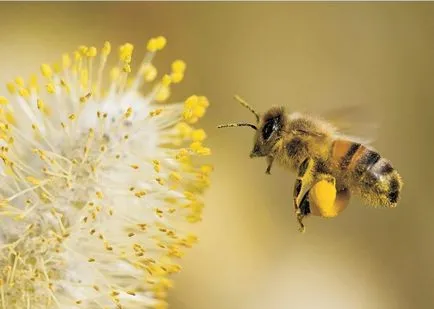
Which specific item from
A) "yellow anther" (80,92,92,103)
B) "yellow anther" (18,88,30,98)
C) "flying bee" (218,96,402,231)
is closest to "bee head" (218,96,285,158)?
"flying bee" (218,96,402,231)

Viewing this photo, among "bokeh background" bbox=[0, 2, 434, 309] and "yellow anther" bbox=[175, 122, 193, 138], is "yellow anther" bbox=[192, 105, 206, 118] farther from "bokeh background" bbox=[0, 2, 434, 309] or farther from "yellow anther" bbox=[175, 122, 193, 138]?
"bokeh background" bbox=[0, 2, 434, 309]

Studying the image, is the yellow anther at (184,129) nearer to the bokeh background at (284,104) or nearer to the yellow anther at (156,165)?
the yellow anther at (156,165)

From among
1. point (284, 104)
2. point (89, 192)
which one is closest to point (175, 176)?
point (89, 192)

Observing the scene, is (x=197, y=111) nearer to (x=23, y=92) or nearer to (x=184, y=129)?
(x=184, y=129)

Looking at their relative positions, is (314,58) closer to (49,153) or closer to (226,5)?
(226,5)

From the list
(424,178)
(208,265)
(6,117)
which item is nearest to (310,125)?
(6,117)

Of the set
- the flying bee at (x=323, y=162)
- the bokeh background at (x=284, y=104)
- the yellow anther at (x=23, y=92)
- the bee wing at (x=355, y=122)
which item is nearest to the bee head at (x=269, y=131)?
the flying bee at (x=323, y=162)
